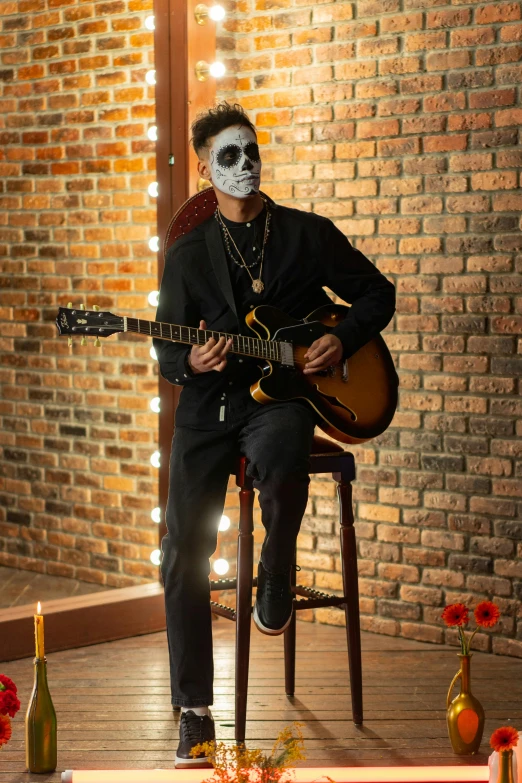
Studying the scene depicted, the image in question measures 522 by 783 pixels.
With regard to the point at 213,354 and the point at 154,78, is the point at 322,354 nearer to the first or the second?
the point at 213,354

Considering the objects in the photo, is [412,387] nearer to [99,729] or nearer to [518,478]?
[518,478]

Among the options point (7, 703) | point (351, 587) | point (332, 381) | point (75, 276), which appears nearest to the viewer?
point (7, 703)

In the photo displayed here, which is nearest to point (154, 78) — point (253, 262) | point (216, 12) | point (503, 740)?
point (216, 12)

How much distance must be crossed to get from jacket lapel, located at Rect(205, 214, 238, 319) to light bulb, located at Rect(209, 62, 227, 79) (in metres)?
1.20

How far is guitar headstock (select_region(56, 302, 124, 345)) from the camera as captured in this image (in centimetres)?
272

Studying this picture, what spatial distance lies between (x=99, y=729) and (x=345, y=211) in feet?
6.25

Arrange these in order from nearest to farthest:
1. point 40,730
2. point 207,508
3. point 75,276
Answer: point 40,730 → point 207,508 → point 75,276

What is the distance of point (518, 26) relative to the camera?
3.61 meters

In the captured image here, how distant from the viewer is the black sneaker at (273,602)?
2.91m

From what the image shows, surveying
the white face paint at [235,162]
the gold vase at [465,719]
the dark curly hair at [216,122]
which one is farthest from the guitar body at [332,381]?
the gold vase at [465,719]

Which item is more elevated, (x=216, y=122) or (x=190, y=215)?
(x=216, y=122)

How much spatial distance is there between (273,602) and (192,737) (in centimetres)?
39

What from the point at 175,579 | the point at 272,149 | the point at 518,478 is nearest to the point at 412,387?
the point at 518,478

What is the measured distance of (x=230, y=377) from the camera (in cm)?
302
